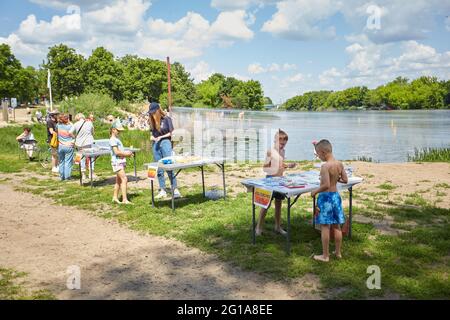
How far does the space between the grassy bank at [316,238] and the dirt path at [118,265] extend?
0.95 feet

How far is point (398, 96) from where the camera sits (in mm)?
133875

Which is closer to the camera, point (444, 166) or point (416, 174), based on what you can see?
point (416, 174)

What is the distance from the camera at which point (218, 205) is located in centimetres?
878

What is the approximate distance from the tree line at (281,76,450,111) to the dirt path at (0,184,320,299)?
459ft

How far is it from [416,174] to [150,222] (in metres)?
8.73

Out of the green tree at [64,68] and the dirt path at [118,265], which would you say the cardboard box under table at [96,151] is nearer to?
the dirt path at [118,265]

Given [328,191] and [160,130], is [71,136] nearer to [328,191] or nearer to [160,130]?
[160,130]

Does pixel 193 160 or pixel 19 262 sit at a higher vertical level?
pixel 193 160

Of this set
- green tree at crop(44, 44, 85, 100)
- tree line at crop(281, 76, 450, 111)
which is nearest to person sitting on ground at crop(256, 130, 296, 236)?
green tree at crop(44, 44, 85, 100)

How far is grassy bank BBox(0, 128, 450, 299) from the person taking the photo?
4.87 metres

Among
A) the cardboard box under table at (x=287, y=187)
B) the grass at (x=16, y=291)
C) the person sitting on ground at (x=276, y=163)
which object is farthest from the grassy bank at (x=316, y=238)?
the grass at (x=16, y=291)

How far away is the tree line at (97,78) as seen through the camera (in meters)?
66.2
